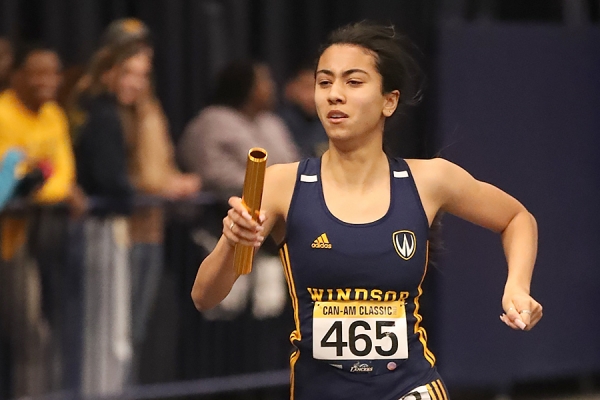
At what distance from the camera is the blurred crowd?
19.2ft

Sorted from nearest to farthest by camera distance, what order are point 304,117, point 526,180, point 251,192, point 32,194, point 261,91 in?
point 251,192, point 32,194, point 261,91, point 526,180, point 304,117

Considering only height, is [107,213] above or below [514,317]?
below

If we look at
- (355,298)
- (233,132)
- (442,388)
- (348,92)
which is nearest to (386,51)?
(348,92)

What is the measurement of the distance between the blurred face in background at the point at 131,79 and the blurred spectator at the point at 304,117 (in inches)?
56.4

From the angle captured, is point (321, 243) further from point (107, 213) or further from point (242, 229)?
point (107, 213)

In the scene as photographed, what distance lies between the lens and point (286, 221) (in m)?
3.62

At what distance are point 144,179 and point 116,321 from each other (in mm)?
788

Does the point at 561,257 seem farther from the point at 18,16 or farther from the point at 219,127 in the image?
the point at 18,16

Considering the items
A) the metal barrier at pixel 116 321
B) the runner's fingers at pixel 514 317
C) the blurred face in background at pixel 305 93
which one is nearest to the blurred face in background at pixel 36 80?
the metal barrier at pixel 116 321

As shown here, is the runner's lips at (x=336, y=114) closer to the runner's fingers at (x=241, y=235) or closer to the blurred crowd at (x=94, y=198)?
the runner's fingers at (x=241, y=235)

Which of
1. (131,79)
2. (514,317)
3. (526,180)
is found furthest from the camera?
(526,180)

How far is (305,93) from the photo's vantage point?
7.70 m

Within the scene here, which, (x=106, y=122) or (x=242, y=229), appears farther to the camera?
(x=106, y=122)

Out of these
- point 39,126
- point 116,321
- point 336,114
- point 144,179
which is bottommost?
point 116,321
